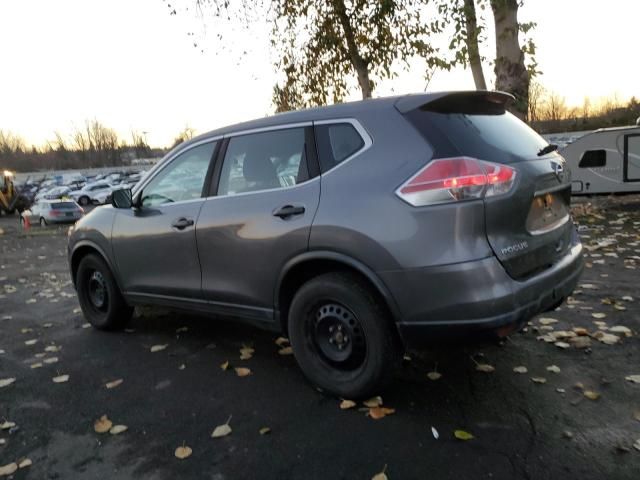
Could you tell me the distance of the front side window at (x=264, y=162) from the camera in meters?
3.39

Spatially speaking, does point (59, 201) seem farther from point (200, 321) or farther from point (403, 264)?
point (403, 264)

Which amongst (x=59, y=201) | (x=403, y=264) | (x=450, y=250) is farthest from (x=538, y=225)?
(x=59, y=201)

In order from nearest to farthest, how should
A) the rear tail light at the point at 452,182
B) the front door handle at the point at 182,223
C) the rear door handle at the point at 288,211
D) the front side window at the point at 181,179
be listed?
the rear tail light at the point at 452,182
the rear door handle at the point at 288,211
the front door handle at the point at 182,223
the front side window at the point at 181,179

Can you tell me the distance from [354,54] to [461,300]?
12771 millimetres

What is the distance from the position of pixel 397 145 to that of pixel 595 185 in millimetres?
14578

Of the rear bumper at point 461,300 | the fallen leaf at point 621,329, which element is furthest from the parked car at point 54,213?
the rear bumper at point 461,300

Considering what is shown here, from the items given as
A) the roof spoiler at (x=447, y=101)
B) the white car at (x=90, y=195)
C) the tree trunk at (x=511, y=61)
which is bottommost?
the white car at (x=90, y=195)

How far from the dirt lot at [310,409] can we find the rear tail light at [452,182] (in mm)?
1272

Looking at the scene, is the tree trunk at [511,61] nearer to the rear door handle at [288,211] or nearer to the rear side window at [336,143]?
the rear side window at [336,143]

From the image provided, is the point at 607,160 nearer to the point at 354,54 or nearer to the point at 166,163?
the point at 354,54

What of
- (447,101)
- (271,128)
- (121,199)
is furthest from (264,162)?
(121,199)

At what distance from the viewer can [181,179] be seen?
4215mm

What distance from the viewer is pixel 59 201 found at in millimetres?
23750

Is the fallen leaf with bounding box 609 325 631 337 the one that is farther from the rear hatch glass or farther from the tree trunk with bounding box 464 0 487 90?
the tree trunk with bounding box 464 0 487 90
